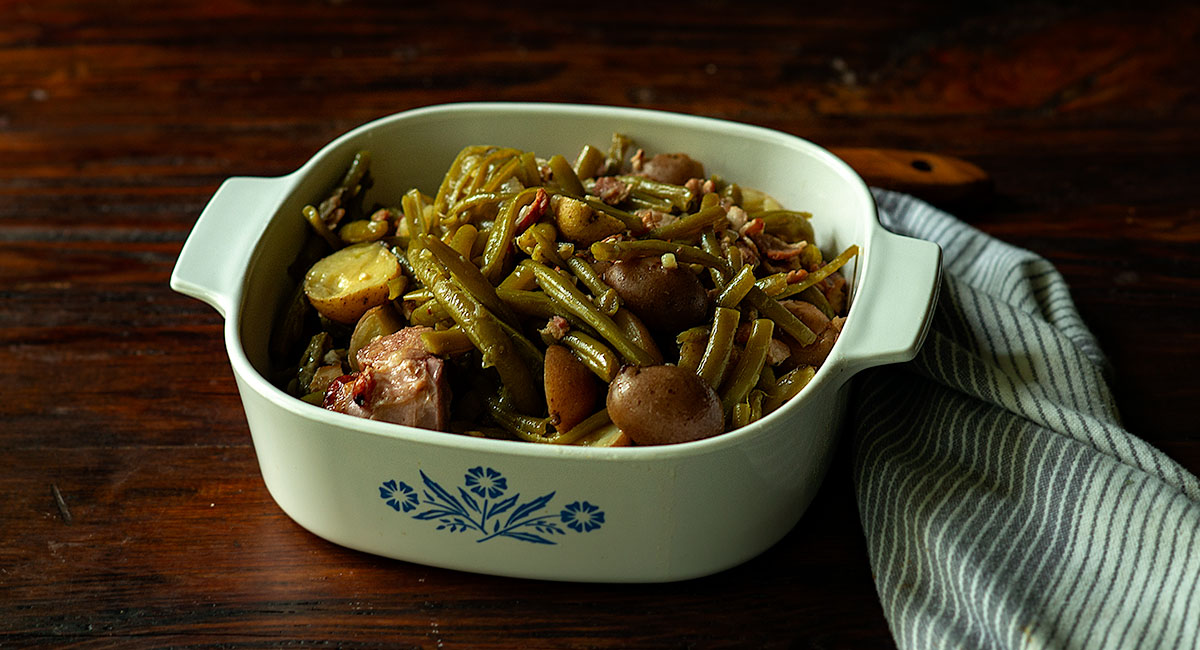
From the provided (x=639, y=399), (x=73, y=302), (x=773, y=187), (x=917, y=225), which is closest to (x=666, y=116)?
(x=773, y=187)

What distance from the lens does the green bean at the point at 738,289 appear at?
165 cm

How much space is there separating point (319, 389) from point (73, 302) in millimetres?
811

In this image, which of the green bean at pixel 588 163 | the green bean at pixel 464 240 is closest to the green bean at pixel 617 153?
the green bean at pixel 588 163

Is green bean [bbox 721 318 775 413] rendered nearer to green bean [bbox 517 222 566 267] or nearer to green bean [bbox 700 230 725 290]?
green bean [bbox 700 230 725 290]

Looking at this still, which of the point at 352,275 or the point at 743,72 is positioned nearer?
the point at 352,275

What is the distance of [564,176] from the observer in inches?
74.3

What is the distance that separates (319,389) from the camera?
5.55 feet

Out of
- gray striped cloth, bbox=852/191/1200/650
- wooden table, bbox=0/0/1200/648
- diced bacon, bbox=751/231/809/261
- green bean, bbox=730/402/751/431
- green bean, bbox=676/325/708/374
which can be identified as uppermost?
green bean, bbox=676/325/708/374

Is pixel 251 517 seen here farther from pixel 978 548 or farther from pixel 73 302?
pixel 978 548

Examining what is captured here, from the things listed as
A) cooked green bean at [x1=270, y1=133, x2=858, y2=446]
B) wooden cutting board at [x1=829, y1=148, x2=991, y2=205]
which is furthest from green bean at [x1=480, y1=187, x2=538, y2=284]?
wooden cutting board at [x1=829, y1=148, x2=991, y2=205]

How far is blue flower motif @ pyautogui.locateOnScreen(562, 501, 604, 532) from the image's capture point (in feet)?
4.76

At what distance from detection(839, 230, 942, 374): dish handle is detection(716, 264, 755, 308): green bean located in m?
0.15

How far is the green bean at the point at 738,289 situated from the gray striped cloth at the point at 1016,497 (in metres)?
0.34

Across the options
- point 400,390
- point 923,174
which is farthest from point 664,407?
point 923,174
